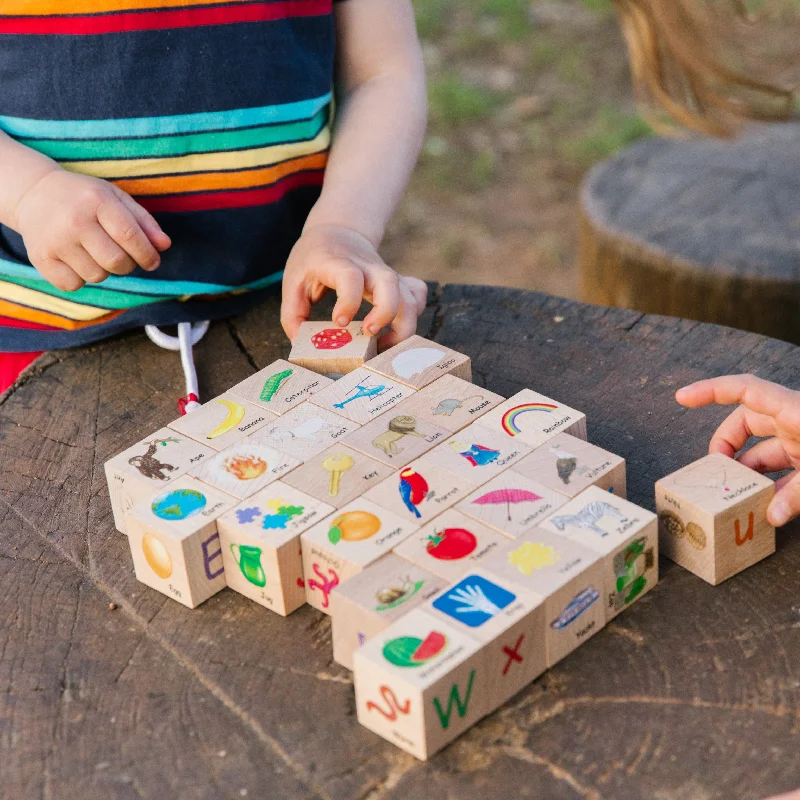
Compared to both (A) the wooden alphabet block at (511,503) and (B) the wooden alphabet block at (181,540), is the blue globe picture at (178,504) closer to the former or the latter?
(B) the wooden alphabet block at (181,540)

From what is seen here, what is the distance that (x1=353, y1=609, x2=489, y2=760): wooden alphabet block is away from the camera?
30.6 inches

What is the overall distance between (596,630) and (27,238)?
72cm

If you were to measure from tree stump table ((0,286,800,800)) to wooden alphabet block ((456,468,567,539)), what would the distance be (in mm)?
108

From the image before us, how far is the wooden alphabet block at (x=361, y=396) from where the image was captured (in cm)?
106

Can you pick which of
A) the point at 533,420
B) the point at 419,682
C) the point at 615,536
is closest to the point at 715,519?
the point at 615,536

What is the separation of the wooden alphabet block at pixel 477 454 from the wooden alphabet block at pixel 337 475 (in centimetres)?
5

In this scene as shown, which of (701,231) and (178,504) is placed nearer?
(178,504)

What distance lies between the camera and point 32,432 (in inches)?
47.1

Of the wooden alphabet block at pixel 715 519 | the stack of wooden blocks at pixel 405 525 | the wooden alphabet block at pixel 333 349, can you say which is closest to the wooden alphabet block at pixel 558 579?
the stack of wooden blocks at pixel 405 525

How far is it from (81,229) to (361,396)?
344 millimetres

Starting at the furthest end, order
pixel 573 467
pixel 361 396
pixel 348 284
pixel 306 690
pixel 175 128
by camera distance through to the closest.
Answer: pixel 175 128
pixel 348 284
pixel 361 396
pixel 573 467
pixel 306 690

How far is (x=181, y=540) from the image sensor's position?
2.98 feet

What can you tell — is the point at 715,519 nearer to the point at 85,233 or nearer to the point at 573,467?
the point at 573,467

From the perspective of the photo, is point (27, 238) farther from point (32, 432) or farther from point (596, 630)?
point (596, 630)
